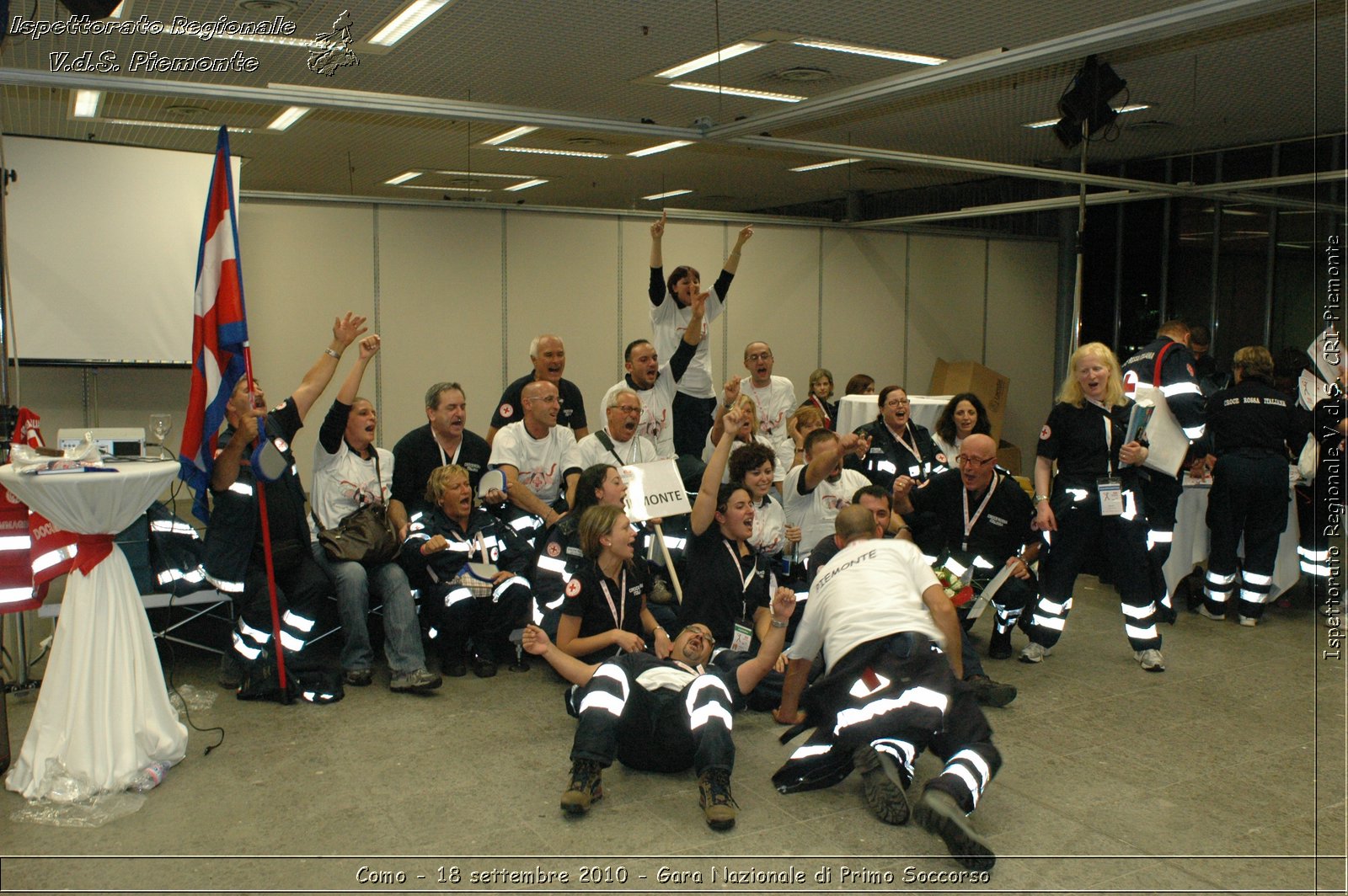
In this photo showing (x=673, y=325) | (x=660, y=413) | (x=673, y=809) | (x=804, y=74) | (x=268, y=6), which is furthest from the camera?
(x=804, y=74)

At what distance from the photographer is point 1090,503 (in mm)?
5465

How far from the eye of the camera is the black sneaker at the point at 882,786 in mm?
3441

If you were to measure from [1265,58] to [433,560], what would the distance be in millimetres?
6474

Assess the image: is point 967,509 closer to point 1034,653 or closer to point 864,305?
point 1034,653

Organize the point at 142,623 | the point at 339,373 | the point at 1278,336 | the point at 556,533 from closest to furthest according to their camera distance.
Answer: the point at 142,623 < the point at 556,533 < the point at 339,373 < the point at 1278,336

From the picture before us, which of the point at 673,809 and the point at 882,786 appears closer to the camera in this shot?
the point at 882,786

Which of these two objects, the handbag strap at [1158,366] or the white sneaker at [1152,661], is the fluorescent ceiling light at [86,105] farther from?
the white sneaker at [1152,661]

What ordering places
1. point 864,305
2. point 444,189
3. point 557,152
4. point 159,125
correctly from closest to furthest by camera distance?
point 159,125 → point 864,305 → point 557,152 → point 444,189

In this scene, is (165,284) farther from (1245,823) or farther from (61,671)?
(1245,823)

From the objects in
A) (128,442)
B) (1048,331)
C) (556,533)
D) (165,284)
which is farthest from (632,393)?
(1048,331)

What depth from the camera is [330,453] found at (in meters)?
5.23

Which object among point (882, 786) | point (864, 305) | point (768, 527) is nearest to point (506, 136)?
point (864, 305)

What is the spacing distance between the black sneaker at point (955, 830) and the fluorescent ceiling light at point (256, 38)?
5496mm

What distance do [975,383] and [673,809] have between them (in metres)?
7.57
